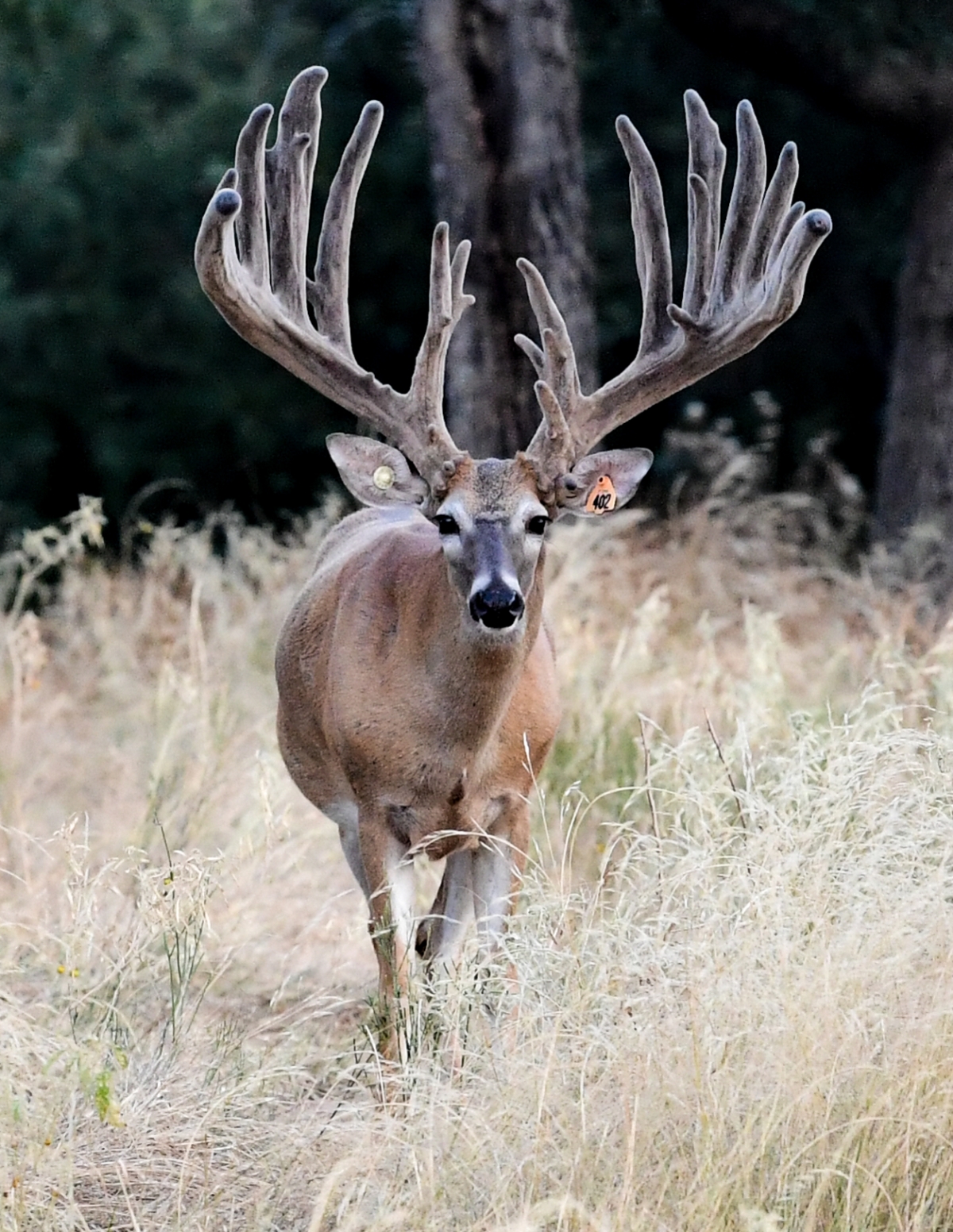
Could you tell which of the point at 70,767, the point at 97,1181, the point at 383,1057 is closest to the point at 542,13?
the point at 70,767

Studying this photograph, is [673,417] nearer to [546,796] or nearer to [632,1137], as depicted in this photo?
[546,796]

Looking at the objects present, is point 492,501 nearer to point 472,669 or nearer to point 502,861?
point 472,669

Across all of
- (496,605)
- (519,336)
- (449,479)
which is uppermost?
(519,336)

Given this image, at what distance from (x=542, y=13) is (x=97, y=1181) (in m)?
8.11

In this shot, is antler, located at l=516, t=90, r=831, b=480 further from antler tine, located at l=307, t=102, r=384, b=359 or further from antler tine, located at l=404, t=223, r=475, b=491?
antler tine, located at l=307, t=102, r=384, b=359

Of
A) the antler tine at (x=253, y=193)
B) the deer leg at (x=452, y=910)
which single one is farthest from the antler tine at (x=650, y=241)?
the deer leg at (x=452, y=910)

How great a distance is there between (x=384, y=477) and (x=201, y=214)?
11.8 meters

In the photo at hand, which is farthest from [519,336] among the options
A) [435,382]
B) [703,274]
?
[703,274]

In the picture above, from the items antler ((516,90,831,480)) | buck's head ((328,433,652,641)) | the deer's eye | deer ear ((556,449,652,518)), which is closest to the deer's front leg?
buck's head ((328,433,652,641))

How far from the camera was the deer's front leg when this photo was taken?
17.4 feet

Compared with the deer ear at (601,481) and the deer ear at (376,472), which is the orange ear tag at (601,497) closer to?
the deer ear at (601,481)

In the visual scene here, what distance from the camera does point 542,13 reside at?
1081 cm

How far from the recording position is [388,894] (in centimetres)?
540

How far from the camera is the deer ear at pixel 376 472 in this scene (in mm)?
5500
